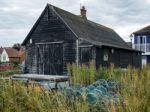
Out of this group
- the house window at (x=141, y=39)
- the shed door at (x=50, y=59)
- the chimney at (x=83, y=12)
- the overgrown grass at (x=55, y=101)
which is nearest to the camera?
the overgrown grass at (x=55, y=101)

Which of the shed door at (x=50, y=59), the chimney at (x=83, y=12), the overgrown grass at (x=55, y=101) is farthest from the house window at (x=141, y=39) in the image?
the overgrown grass at (x=55, y=101)

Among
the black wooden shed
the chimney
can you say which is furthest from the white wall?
the black wooden shed

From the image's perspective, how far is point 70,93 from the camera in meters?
5.21

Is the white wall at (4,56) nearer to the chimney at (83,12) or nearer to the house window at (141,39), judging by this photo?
the house window at (141,39)

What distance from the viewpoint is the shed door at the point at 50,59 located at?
23031 millimetres

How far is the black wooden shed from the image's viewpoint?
71.5 feet

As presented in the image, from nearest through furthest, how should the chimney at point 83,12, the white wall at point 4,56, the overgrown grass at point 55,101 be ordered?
the overgrown grass at point 55,101
the chimney at point 83,12
the white wall at point 4,56

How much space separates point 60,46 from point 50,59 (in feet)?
4.54

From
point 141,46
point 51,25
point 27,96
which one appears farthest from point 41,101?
point 141,46

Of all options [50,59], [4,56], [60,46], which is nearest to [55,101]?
[60,46]

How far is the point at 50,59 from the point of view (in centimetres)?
2359

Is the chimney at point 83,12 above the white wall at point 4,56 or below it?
above

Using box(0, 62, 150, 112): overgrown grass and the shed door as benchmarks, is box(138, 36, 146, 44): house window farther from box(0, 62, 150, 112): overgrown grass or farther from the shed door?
box(0, 62, 150, 112): overgrown grass

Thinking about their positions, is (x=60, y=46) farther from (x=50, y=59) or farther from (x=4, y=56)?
(x=4, y=56)
